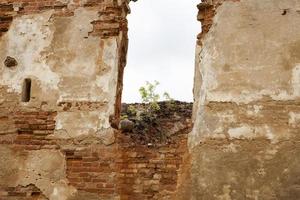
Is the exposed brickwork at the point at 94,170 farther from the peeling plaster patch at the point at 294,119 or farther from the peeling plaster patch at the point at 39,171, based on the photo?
the peeling plaster patch at the point at 294,119

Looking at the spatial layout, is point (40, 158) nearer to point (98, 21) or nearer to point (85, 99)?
point (85, 99)

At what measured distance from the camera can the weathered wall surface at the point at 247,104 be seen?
5.90m

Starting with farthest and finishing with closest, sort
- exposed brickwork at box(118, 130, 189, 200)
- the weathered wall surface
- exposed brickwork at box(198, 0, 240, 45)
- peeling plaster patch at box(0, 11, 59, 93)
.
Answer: peeling plaster patch at box(0, 11, 59, 93), exposed brickwork at box(198, 0, 240, 45), exposed brickwork at box(118, 130, 189, 200), the weathered wall surface

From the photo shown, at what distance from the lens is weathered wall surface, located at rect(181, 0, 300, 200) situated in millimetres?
5902

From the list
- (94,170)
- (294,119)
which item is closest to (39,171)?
(94,170)

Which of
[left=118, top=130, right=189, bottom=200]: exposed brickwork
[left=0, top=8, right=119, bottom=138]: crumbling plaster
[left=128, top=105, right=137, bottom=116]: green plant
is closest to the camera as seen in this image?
[left=118, top=130, right=189, bottom=200]: exposed brickwork

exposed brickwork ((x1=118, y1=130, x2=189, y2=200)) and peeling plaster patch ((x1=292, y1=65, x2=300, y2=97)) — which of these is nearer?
peeling plaster patch ((x1=292, y1=65, x2=300, y2=97))

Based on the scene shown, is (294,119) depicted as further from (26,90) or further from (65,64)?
(26,90)

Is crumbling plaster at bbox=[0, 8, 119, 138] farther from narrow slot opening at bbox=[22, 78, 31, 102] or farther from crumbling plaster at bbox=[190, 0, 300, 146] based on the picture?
crumbling plaster at bbox=[190, 0, 300, 146]

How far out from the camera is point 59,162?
261 inches

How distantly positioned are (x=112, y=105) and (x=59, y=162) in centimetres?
93

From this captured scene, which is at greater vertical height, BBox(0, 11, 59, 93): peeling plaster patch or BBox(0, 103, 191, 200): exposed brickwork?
BBox(0, 11, 59, 93): peeling plaster patch

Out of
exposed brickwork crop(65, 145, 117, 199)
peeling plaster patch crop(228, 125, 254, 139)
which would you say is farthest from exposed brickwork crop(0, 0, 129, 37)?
peeling plaster patch crop(228, 125, 254, 139)

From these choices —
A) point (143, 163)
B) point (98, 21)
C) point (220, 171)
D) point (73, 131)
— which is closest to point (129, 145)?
point (143, 163)
